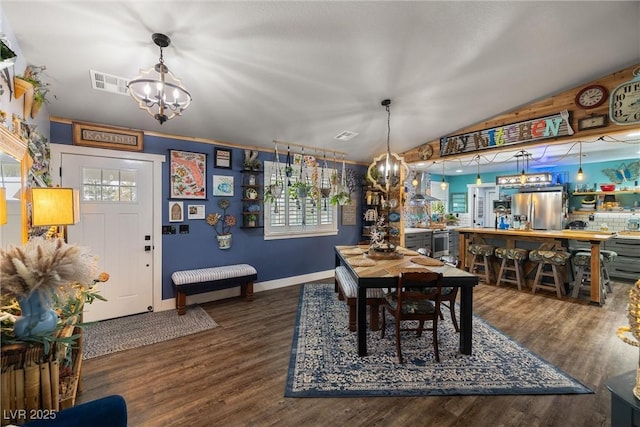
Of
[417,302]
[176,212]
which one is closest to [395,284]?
[417,302]

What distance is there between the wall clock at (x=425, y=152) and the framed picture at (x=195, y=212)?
12.9ft

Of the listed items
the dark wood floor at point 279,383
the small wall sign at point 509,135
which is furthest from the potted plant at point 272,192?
the small wall sign at point 509,135

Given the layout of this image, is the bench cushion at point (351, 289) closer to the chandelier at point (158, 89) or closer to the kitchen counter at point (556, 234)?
the chandelier at point (158, 89)

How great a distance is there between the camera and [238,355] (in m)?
2.54

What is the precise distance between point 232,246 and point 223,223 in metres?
0.38

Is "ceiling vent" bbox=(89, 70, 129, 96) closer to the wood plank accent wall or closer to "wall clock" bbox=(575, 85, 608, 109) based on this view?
the wood plank accent wall

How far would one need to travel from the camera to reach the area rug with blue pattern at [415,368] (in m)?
2.05

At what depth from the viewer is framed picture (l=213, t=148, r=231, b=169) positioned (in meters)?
3.98

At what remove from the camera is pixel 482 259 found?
526cm

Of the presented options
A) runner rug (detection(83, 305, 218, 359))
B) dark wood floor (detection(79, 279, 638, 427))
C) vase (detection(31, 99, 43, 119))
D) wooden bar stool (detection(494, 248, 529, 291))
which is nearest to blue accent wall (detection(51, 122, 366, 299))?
runner rug (detection(83, 305, 218, 359))

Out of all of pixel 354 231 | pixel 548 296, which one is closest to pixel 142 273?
pixel 354 231

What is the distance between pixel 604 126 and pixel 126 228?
233 inches

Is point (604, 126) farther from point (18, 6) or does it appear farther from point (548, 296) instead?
point (18, 6)

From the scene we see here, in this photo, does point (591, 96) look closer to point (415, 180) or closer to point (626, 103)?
point (626, 103)
